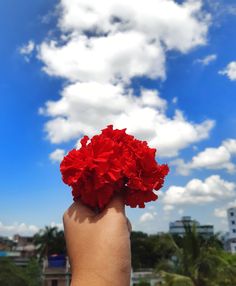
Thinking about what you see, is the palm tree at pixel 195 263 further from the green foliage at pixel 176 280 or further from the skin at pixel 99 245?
the skin at pixel 99 245

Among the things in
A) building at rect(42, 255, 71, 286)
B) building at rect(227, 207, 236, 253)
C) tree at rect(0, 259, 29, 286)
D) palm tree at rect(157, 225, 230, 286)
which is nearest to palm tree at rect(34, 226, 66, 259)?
building at rect(42, 255, 71, 286)

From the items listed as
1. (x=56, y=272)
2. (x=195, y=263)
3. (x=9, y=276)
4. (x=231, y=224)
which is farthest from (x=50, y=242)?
(x=231, y=224)

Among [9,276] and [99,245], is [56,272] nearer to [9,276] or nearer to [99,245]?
[9,276]

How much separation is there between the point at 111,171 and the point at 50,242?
54.2 metres

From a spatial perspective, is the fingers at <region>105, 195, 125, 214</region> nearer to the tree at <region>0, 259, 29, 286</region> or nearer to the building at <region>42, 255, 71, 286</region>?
the tree at <region>0, 259, 29, 286</region>

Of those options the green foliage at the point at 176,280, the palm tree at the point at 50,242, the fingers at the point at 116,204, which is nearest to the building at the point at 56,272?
the palm tree at the point at 50,242

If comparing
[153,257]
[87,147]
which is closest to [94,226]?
[87,147]

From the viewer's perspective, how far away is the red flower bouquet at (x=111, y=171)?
9.11 ft

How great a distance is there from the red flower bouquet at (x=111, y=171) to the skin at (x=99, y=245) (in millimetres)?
96

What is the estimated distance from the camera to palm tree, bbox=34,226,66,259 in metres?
54.3

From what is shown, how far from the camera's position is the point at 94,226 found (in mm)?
2758

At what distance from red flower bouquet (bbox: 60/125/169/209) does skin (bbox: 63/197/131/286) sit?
0.32ft

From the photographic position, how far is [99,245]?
270cm

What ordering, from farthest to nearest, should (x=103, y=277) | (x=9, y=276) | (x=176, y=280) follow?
1. (x=9, y=276)
2. (x=176, y=280)
3. (x=103, y=277)
